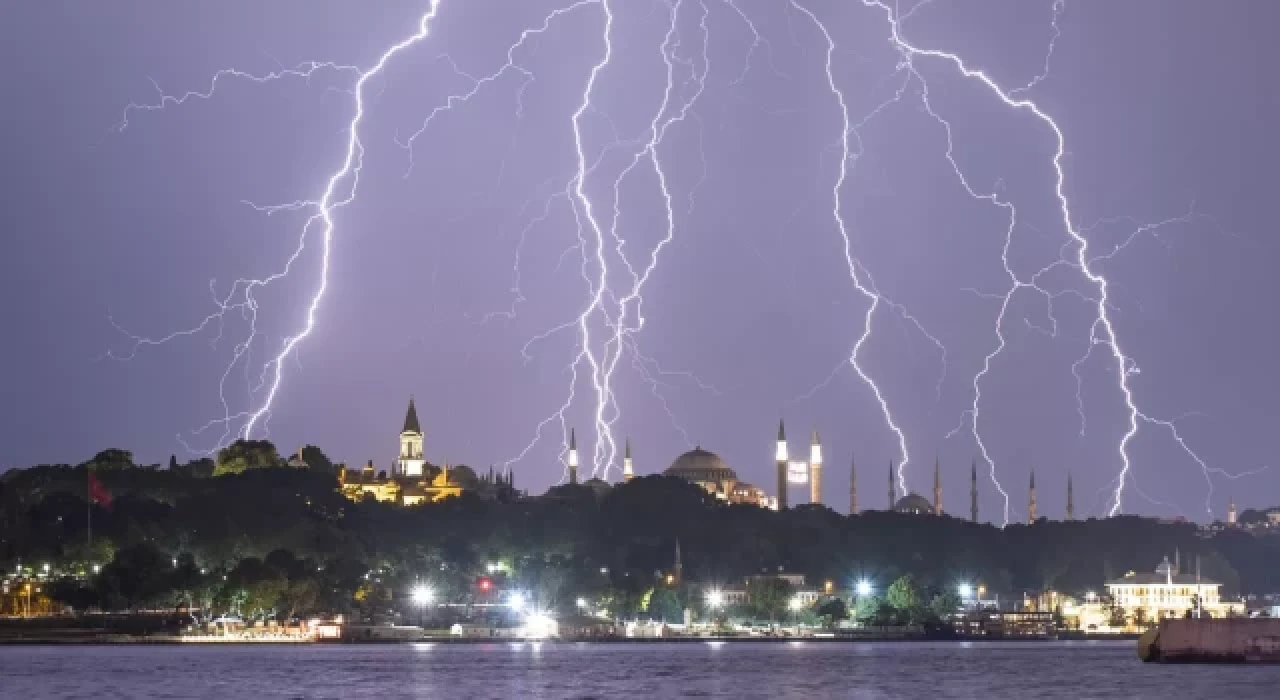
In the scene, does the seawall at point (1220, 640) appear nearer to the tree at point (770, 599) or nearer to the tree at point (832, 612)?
the tree at point (770, 599)

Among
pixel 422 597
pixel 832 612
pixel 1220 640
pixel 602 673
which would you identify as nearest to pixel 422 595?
pixel 422 597

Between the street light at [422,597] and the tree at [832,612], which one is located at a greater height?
the street light at [422,597]

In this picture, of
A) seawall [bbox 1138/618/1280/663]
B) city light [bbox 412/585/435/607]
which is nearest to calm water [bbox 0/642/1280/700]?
seawall [bbox 1138/618/1280/663]

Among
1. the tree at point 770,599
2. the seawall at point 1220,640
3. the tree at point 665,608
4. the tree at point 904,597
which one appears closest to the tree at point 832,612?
the tree at point 770,599

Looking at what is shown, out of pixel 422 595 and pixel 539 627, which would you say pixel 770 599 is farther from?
pixel 422 595

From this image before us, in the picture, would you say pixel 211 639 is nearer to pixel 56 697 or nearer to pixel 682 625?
pixel 682 625

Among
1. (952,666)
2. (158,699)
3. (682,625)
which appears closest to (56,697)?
(158,699)

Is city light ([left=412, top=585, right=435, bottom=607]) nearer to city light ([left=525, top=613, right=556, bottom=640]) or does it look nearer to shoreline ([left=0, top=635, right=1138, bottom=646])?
shoreline ([left=0, top=635, right=1138, bottom=646])
